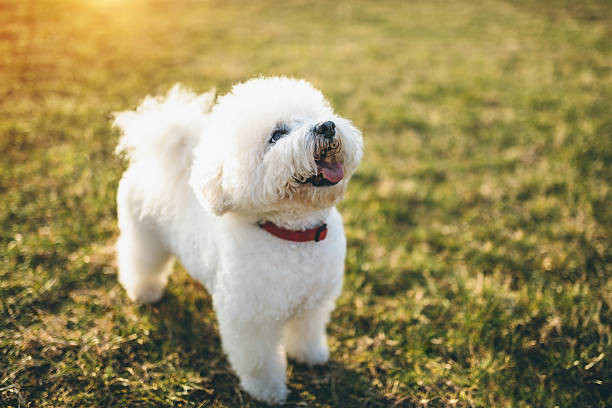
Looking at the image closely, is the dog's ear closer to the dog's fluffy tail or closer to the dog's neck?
the dog's neck

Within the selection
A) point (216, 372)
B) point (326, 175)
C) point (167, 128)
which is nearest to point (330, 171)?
point (326, 175)

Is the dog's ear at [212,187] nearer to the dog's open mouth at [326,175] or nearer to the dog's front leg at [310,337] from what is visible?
the dog's open mouth at [326,175]

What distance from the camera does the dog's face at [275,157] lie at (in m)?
1.62

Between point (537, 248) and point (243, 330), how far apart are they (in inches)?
93.7

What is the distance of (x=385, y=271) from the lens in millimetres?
2965

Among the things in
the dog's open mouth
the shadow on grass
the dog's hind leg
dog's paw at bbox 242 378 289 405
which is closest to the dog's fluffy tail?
the dog's hind leg

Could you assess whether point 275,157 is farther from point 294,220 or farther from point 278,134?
point 294,220

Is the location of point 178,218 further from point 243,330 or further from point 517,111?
point 517,111

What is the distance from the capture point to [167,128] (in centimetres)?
211

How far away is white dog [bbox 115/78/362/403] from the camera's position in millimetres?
1688

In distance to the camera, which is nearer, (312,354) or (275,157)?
(275,157)

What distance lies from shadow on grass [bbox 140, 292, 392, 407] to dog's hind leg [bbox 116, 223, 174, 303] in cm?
11

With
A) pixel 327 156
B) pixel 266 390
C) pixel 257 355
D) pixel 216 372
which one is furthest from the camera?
pixel 216 372

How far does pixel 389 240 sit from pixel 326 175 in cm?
174
